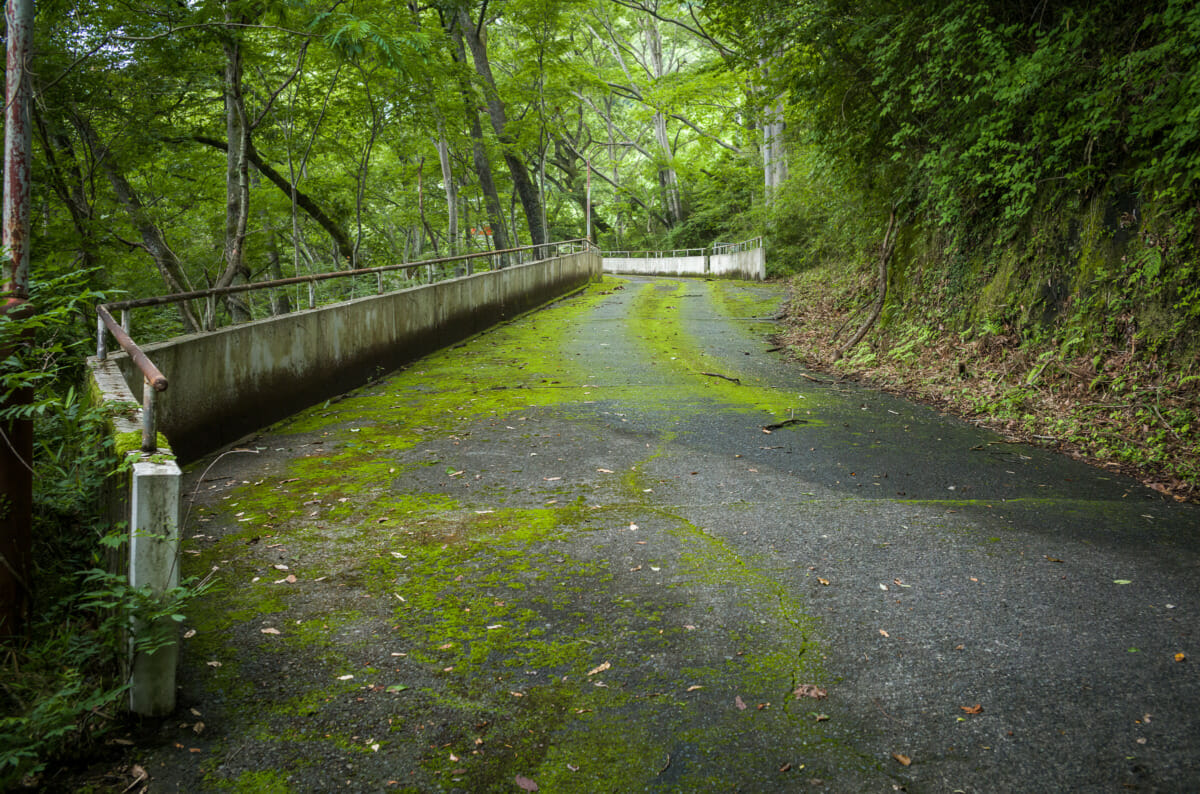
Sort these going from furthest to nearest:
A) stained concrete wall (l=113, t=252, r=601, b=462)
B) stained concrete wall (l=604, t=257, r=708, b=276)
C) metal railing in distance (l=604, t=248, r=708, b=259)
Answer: metal railing in distance (l=604, t=248, r=708, b=259), stained concrete wall (l=604, t=257, r=708, b=276), stained concrete wall (l=113, t=252, r=601, b=462)

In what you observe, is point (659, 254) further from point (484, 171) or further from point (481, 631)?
point (481, 631)

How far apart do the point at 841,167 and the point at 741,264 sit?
706 inches

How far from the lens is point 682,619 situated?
4145 millimetres

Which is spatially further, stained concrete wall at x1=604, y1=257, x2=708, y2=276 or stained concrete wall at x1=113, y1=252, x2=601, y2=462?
stained concrete wall at x1=604, y1=257, x2=708, y2=276

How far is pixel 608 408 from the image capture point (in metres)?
9.38

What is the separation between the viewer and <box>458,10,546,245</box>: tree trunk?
23.6 meters

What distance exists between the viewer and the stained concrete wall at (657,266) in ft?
126

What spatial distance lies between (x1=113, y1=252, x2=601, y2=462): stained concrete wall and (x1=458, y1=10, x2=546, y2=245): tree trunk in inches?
430

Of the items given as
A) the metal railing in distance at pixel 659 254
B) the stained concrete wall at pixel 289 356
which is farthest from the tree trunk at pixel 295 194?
the metal railing in distance at pixel 659 254

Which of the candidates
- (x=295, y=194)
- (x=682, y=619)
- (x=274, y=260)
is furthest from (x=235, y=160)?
(x=682, y=619)

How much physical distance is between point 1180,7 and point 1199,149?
1.27 metres

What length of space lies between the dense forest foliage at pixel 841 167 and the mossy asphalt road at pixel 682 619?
36.3 inches

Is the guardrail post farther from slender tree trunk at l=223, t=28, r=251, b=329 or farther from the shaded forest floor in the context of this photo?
the shaded forest floor

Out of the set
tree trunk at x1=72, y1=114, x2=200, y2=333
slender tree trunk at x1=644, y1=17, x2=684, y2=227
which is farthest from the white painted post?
slender tree trunk at x1=644, y1=17, x2=684, y2=227
